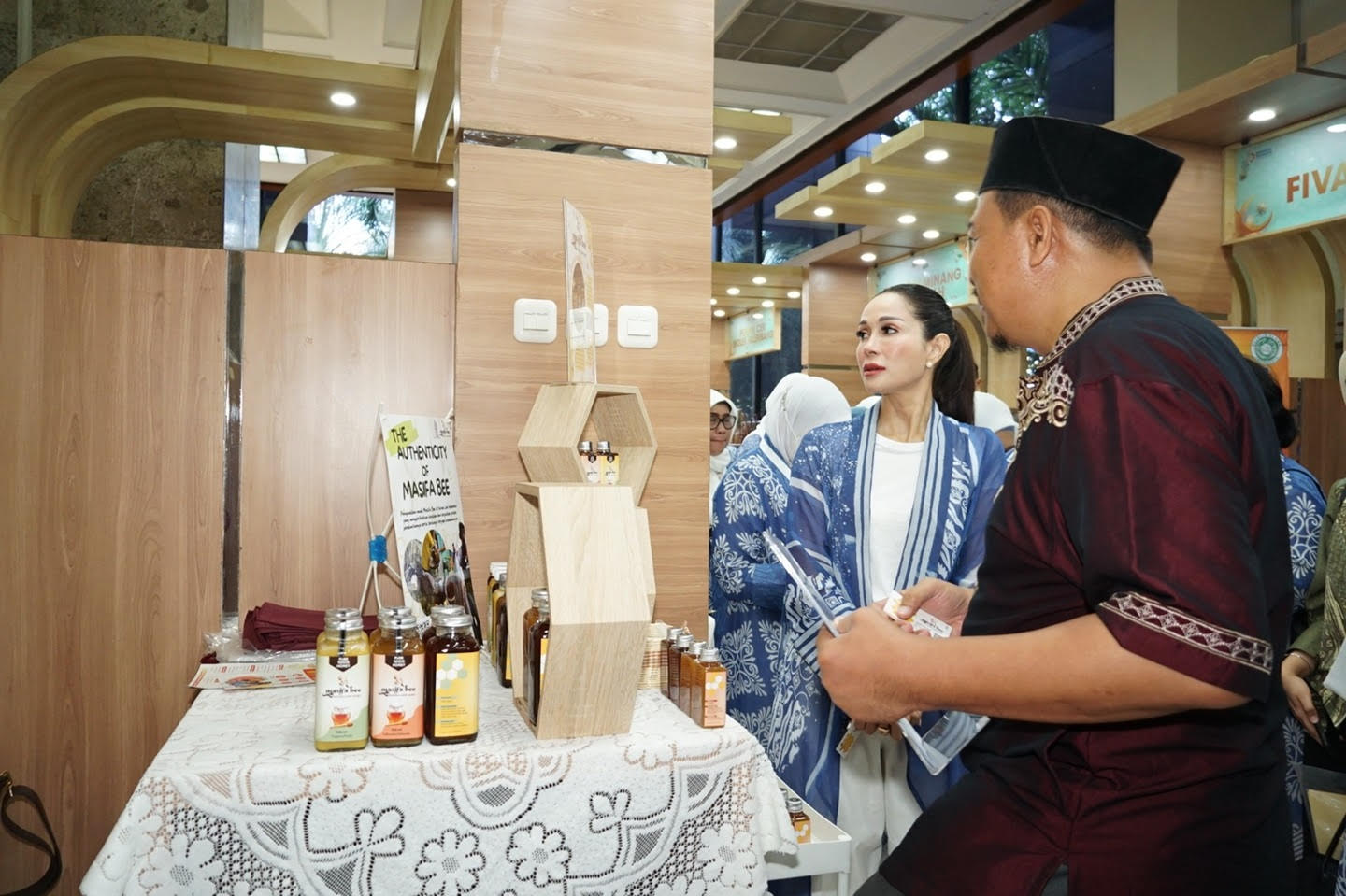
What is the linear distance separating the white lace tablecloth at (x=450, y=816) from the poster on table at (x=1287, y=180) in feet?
15.4

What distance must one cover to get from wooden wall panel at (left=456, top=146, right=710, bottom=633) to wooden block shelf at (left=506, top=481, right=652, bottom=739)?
80 centimetres

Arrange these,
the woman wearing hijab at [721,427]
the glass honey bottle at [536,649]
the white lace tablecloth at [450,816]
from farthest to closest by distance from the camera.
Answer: the woman wearing hijab at [721,427] < the glass honey bottle at [536,649] < the white lace tablecloth at [450,816]

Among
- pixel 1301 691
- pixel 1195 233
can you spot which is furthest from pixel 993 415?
pixel 1301 691

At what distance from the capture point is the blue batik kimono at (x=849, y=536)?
2537 millimetres

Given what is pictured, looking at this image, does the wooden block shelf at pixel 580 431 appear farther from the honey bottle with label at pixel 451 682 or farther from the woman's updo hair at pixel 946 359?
the woman's updo hair at pixel 946 359

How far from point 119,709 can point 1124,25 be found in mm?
7109

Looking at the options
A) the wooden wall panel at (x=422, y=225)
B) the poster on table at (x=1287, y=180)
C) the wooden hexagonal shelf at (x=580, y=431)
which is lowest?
the wooden hexagonal shelf at (x=580, y=431)

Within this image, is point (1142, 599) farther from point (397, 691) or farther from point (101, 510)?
point (101, 510)

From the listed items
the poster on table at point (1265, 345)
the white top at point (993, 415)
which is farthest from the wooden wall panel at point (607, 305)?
the poster on table at point (1265, 345)

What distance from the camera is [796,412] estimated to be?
12.1ft

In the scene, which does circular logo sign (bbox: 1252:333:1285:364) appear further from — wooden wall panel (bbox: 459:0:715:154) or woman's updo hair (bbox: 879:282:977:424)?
wooden wall panel (bbox: 459:0:715:154)

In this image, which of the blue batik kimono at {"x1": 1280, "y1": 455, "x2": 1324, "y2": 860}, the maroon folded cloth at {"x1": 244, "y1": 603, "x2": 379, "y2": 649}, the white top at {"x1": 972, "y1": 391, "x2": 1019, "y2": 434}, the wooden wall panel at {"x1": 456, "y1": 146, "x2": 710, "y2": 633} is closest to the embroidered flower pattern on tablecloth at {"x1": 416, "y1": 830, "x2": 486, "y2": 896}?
the maroon folded cloth at {"x1": 244, "y1": 603, "x2": 379, "y2": 649}

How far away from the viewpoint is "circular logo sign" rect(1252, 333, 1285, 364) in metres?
4.86

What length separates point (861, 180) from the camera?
741cm
